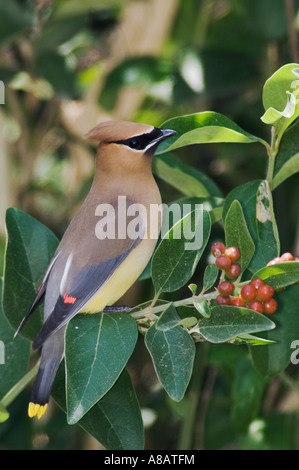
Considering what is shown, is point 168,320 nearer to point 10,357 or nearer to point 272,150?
point 272,150

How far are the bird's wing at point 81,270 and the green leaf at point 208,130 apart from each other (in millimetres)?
202

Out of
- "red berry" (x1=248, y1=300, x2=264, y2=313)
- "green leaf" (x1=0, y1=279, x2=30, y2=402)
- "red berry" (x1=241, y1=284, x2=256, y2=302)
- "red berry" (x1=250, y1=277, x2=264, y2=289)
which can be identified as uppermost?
"red berry" (x1=250, y1=277, x2=264, y2=289)

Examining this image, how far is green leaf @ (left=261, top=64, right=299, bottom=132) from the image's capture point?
1188mm

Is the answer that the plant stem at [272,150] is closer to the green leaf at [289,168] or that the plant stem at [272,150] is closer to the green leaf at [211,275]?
the green leaf at [289,168]

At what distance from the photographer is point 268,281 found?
123 centimetres

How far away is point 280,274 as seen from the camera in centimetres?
122

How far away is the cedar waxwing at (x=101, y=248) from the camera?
1.32 metres

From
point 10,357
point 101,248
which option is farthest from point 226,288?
point 10,357

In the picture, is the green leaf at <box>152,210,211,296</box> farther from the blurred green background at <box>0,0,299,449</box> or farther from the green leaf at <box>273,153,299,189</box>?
the blurred green background at <box>0,0,299,449</box>

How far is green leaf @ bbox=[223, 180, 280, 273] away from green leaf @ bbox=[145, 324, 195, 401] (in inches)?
8.7

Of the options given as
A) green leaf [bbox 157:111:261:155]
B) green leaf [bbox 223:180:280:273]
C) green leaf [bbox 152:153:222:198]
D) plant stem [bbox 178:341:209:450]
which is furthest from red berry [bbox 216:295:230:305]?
plant stem [bbox 178:341:209:450]

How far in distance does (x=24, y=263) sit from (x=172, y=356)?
401 mm

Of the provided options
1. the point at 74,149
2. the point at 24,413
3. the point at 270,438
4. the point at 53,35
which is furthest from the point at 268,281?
the point at 74,149

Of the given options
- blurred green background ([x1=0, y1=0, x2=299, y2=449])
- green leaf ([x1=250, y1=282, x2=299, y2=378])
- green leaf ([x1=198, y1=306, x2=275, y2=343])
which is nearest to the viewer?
green leaf ([x1=198, y1=306, x2=275, y2=343])
